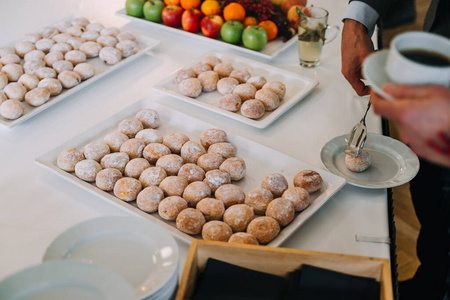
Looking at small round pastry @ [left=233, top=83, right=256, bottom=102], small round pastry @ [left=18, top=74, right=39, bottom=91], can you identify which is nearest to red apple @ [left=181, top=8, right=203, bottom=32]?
small round pastry @ [left=233, top=83, right=256, bottom=102]

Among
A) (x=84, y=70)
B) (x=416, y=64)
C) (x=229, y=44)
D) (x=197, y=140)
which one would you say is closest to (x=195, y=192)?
(x=197, y=140)

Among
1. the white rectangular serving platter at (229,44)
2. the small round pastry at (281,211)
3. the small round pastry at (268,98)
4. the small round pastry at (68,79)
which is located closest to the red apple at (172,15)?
the white rectangular serving platter at (229,44)

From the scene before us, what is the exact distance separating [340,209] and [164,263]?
46cm

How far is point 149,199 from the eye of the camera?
0.96 meters

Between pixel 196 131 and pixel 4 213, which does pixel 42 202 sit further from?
pixel 196 131

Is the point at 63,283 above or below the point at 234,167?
above

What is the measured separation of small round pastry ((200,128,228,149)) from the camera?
3.75ft

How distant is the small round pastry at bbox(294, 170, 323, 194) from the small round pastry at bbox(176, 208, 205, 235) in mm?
248

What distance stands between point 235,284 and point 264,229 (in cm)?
19

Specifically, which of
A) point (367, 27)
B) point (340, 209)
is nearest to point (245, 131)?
point (340, 209)

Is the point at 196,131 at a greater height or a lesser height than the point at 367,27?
lesser

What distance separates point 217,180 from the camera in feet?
3.32

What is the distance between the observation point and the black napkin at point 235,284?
27.7 inches

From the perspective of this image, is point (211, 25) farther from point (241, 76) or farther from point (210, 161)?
point (210, 161)
